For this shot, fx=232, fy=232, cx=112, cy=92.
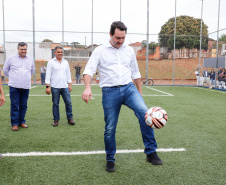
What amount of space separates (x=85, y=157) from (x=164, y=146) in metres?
1.49

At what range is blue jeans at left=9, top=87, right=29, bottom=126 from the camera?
5371 mm

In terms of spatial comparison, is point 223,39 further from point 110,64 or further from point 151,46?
point 110,64

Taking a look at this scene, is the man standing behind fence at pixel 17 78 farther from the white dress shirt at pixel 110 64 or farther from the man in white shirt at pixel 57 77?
the white dress shirt at pixel 110 64

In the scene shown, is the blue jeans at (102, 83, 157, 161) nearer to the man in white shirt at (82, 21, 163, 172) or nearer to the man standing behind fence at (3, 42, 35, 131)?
the man in white shirt at (82, 21, 163, 172)

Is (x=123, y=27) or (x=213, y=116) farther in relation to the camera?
(x=213, y=116)

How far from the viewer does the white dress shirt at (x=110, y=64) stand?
3257 millimetres

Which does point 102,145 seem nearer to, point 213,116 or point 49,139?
point 49,139

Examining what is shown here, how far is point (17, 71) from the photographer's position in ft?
17.6

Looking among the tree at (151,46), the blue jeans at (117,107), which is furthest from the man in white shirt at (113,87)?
the tree at (151,46)

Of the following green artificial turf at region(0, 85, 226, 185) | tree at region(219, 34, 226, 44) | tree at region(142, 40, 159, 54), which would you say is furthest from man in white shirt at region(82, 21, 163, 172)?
tree at region(142, 40, 159, 54)

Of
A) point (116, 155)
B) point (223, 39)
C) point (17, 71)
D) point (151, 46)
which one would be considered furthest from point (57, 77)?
point (151, 46)

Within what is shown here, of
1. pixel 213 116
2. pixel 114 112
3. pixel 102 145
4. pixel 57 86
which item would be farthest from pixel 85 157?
pixel 213 116

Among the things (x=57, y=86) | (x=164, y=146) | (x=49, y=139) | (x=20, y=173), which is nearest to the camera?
(x=20, y=173)

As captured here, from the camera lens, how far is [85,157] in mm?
3740
